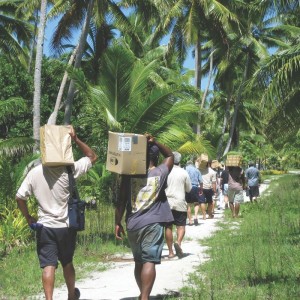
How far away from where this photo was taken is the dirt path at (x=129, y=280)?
6551mm

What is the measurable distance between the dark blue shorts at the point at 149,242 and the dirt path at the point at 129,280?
3.28 feet

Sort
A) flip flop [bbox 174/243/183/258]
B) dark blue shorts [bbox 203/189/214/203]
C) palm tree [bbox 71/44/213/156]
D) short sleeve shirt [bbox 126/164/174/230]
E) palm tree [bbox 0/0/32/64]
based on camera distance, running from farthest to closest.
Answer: palm tree [bbox 0/0/32/64] < dark blue shorts [bbox 203/189/214/203] < palm tree [bbox 71/44/213/156] < flip flop [bbox 174/243/183/258] < short sleeve shirt [bbox 126/164/174/230]

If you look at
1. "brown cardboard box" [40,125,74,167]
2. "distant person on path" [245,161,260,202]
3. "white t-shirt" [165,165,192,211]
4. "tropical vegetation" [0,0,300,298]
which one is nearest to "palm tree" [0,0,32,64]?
"tropical vegetation" [0,0,300,298]

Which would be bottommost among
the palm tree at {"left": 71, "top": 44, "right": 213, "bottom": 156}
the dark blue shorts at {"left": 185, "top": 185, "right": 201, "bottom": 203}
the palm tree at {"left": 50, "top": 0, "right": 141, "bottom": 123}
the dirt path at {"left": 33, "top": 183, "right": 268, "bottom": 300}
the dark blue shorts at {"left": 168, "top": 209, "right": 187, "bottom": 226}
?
the dirt path at {"left": 33, "top": 183, "right": 268, "bottom": 300}

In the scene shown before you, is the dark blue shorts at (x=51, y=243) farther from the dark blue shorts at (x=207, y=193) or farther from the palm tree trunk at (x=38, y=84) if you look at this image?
the palm tree trunk at (x=38, y=84)

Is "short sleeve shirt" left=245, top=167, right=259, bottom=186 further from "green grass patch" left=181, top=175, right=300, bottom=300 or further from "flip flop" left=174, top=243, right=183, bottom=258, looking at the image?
"flip flop" left=174, top=243, right=183, bottom=258

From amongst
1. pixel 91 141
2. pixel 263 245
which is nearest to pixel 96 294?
pixel 263 245

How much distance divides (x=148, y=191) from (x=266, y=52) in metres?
27.8

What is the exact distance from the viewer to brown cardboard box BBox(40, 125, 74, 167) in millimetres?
5379

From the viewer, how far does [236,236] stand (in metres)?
10.8

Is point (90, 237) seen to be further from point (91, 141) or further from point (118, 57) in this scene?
point (118, 57)

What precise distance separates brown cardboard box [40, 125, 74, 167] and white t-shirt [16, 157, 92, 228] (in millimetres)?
119

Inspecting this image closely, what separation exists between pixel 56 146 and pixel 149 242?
1351mm

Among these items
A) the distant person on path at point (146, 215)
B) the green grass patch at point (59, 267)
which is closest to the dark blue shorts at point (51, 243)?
the distant person on path at point (146, 215)
